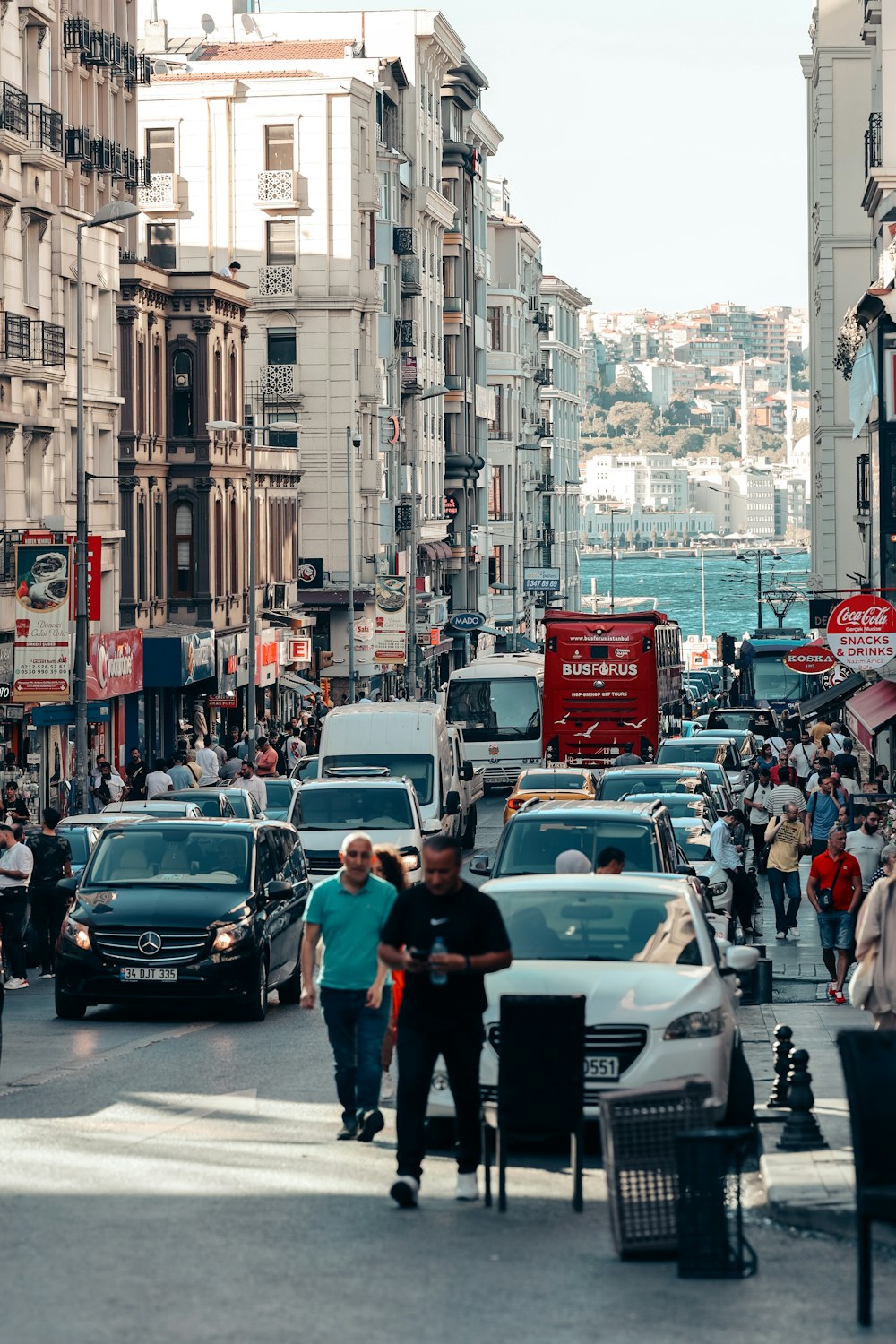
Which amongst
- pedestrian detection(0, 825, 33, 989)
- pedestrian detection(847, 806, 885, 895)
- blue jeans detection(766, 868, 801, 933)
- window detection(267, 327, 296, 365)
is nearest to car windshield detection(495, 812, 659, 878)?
pedestrian detection(847, 806, 885, 895)

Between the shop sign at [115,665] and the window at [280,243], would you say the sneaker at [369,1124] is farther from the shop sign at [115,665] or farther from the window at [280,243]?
the window at [280,243]

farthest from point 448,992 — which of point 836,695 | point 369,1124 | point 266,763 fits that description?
point 836,695

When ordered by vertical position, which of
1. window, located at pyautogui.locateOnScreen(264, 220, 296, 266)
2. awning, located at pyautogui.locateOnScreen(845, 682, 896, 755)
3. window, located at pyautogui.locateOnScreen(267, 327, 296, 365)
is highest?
window, located at pyautogui.locateOnScreen(264, 220, 296, 266)

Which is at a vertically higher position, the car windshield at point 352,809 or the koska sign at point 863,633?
the koska sign at point 863,633

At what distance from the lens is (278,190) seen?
78375 millimetres

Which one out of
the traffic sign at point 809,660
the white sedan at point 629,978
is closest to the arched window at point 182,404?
the traffic sign at point 809,660

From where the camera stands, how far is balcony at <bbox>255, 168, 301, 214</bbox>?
78188 mm

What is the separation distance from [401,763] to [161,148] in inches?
1947

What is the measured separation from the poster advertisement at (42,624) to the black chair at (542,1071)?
28.5m

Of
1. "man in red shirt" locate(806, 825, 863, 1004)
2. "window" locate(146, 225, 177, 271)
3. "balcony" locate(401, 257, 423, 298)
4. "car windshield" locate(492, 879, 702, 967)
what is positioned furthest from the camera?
"balcony" locate(401, 257, 423, 298)

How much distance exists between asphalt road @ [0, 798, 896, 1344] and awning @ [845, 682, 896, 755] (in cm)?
2691

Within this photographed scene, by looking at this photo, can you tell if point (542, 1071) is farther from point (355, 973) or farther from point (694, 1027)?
point (355, 973)

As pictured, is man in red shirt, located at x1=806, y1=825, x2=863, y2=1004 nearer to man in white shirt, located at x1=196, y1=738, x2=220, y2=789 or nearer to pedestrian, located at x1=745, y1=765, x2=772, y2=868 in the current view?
pedestrian, located at x1=745, y1=765, x2=772, y2=868

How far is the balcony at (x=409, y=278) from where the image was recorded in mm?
91188
